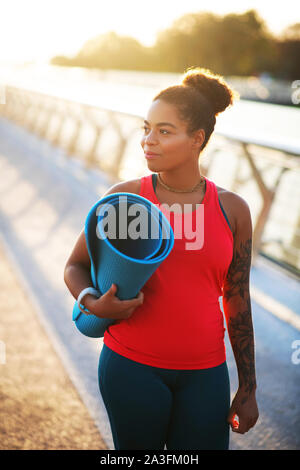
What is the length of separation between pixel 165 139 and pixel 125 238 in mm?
370

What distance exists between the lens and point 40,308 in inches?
146

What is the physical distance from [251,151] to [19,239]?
2881 millimetres

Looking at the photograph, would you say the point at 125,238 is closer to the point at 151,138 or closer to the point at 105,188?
the point at 151,138

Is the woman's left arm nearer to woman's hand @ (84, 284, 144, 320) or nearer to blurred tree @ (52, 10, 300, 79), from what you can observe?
woman's hand @ (84, 284, 144, 320)

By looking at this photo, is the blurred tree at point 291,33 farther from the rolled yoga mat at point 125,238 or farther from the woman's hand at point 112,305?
the woman's hand at point 112,305

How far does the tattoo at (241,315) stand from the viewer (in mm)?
1604

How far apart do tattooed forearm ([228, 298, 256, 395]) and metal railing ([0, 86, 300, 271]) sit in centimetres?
66

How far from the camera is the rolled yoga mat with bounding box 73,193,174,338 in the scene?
1191mm

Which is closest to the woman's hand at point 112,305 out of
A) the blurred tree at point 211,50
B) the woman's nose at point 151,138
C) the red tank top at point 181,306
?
the red tank top at point 181,306

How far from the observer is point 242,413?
61.2 inches

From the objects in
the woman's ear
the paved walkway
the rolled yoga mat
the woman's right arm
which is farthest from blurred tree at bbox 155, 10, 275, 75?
the rolled yoga mat

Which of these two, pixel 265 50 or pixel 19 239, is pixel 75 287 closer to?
pixel 19 239

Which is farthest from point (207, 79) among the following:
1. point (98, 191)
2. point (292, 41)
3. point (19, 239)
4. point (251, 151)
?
point (292, 41)

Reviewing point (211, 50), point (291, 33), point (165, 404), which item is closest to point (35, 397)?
point (165, 404)
